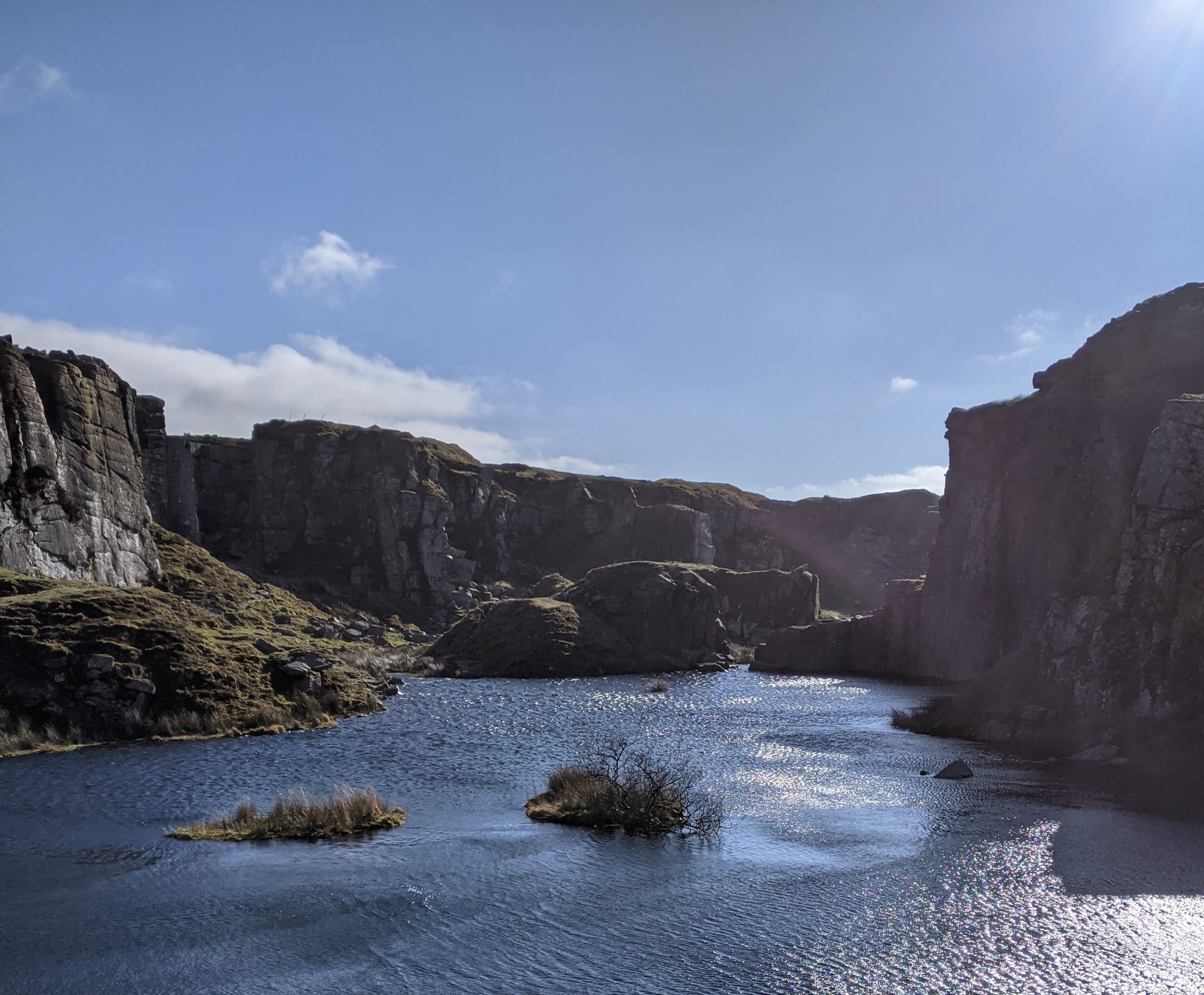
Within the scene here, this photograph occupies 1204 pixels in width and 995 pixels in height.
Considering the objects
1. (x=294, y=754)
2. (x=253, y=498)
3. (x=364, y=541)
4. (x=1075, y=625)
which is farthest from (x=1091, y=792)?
(x=253, y=498)

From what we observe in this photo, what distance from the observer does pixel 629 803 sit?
29.4 metres

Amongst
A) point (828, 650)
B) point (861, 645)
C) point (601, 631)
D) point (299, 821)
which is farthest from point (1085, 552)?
point (601, 631)

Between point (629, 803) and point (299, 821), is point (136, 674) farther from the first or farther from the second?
point (629, 803)

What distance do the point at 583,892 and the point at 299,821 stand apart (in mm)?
10620

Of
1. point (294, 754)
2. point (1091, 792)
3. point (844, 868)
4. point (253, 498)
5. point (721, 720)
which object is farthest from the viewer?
point (253, 498)

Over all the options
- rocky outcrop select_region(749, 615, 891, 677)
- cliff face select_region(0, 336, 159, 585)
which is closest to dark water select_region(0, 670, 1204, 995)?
cliff face select_region(0, 336, 159, 585)

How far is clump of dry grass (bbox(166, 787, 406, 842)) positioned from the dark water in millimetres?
964

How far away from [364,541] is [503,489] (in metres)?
43.8

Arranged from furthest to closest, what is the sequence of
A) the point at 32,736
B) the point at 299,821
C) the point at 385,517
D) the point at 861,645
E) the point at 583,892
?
1. the point at 385,517
2. the point at 861,645
3. the point at 32,736
4. the point at 299,821
5. the point at 583,892

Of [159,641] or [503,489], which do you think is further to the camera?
[503,489]

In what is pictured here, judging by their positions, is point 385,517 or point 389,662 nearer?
point 389,662

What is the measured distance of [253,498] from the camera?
492 ft

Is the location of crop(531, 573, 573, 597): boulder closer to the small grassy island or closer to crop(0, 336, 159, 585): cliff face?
crop(0, 336, 159, 585): cliff face

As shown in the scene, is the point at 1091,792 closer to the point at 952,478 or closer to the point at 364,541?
the point at 952,478
